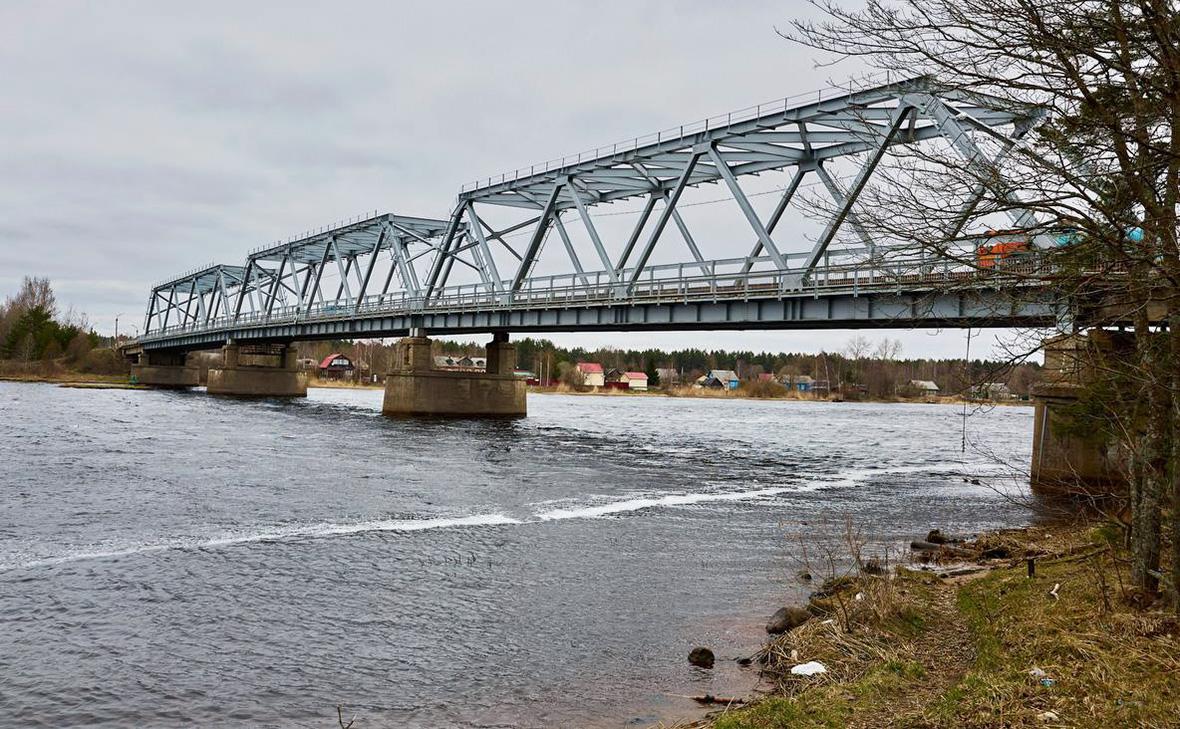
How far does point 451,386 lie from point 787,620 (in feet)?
177

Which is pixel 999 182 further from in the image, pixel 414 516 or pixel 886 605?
pixel 414 516

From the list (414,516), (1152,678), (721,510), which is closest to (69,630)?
(414,516)

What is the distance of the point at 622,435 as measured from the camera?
53.5m

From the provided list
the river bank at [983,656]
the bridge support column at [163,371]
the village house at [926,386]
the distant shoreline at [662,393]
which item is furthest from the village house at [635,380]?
the river bank at [983,656]

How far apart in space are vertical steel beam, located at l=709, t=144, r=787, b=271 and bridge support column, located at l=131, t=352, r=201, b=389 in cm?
11255

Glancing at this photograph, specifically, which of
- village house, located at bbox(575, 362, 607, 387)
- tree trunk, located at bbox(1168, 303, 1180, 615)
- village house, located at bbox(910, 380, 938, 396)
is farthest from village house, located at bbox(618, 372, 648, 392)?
tree trunk, located at bbox(1168, 303, 1180, 615)

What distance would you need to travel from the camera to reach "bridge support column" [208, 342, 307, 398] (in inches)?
3974

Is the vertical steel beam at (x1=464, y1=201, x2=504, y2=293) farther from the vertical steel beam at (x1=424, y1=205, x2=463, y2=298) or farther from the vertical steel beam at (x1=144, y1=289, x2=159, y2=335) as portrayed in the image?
the vertical steel beam at (x1=144, y1=289, x2=159, y2=335)

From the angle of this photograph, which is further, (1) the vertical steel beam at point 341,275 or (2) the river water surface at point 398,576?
(1) the vertical steel beam at point 341,275

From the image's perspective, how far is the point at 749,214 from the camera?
38406 mm

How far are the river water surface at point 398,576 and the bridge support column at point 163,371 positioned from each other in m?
102

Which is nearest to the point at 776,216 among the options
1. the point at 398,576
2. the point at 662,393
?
the point at 398,576

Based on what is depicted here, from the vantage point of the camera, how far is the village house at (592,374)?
18438 centimetres

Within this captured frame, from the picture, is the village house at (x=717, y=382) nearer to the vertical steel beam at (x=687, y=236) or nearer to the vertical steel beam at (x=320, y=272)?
the vertical steel beam at (x=320, y=272)
